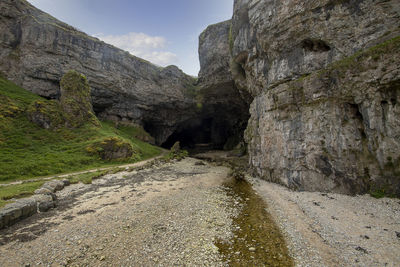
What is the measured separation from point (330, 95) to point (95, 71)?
5440 cm

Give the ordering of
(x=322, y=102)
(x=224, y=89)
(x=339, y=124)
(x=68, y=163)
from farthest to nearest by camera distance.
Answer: (x=224, y=89), (x=68, y=163), (x=322, y=102), (x=339, y=124)

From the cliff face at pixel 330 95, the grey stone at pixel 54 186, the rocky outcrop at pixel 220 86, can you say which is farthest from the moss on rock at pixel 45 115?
the cliff face at pixel 330 95

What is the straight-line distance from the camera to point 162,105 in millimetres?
58531

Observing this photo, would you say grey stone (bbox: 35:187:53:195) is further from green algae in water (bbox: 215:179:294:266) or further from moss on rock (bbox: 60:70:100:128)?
moss on rock (bbox: 60:70:100:128)

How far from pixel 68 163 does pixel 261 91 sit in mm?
31280

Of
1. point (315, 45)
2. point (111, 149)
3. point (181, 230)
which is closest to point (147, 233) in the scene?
point (181, 230)

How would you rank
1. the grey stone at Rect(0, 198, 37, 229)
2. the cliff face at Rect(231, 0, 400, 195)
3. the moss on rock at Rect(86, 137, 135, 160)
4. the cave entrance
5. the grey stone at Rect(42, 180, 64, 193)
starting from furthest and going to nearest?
the cave entrance < the moss on rock at Rect(86, 137, 135, 160) < the grey stone at Rect(42, 180, 64, 193) < the cliff face at Rect(231, 0, 400, 195) < the grey stone at Rect(0, 198, 37, 229)

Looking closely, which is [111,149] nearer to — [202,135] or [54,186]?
[54,186]

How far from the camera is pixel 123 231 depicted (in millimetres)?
9453

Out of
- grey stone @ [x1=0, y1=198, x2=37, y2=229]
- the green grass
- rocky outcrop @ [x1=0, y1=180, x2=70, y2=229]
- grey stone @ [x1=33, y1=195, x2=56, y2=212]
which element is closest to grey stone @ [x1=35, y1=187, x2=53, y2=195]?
rocky outcrop @ [x1=0, y1=180, x2=70, y2=229]

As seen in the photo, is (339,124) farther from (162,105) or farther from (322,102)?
(162,105)

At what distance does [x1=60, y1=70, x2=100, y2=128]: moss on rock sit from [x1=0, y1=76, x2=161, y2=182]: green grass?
258cm

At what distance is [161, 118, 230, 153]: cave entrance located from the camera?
71.4m

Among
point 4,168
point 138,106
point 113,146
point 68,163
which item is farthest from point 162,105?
point 4,168
